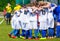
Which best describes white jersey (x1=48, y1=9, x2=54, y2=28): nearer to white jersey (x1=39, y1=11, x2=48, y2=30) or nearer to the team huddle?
the team huddle

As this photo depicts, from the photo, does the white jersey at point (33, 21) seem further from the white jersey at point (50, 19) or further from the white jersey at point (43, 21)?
the white jersey at point (50, 19)

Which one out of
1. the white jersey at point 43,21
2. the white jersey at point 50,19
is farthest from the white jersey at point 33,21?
the white jersey at point 50,19

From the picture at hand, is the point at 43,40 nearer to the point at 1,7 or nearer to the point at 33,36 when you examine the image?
the point at 33,36

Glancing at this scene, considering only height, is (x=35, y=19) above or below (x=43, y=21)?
above

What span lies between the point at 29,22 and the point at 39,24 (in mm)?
526

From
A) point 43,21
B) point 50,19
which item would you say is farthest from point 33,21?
point 50,19

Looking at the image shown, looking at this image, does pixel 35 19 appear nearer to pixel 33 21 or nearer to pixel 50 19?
pixel 33 21

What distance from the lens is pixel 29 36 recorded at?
16562mm

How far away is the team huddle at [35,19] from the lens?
16.4 metres

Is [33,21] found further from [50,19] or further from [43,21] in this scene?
[50,19]

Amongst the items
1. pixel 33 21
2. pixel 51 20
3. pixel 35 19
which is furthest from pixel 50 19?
pixel 33 21

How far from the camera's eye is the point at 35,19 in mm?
→ 16422

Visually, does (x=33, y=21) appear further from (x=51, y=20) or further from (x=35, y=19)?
(x=51, y=20)

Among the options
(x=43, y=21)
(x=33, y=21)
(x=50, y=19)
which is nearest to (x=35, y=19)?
(x=33, y=21)
